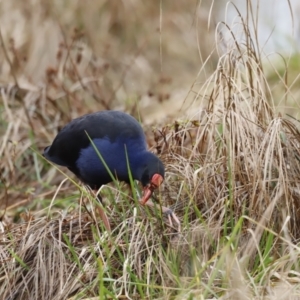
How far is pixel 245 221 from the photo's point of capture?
3.34m

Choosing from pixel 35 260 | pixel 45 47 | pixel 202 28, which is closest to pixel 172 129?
pixel 35 260

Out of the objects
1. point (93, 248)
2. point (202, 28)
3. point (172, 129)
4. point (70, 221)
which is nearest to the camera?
point (93, 248)

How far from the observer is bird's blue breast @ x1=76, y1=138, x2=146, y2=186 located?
3.83 metres

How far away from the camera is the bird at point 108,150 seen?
371 centimetres

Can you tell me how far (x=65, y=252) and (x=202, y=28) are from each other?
494 centimetres

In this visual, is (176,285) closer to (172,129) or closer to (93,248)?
(93,248)

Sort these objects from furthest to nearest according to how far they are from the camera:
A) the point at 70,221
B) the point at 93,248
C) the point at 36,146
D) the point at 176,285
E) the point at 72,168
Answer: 1. the point at 36,146
2. the point at 72,168
3. the point at 70,221
4. the point at 93,248
5. the point at 176,285

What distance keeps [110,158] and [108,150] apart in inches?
1.7

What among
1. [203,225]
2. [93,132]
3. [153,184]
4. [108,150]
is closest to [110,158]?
[108,150]

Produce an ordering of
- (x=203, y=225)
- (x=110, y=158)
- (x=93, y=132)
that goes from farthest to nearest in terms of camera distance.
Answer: (x=93, y=132) → (x=110, y=158) → (x=203, y=225)

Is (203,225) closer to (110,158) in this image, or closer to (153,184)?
(153,184)

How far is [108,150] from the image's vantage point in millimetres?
3887

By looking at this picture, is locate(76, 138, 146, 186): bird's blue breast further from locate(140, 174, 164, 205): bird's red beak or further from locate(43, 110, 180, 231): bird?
locate(140, 174, 164, 205): bird's red beak

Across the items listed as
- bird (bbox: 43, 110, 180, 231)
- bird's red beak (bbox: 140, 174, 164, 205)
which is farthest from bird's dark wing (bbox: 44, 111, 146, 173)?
bird's red beak (bbox: 140, 174, 164, 205)
